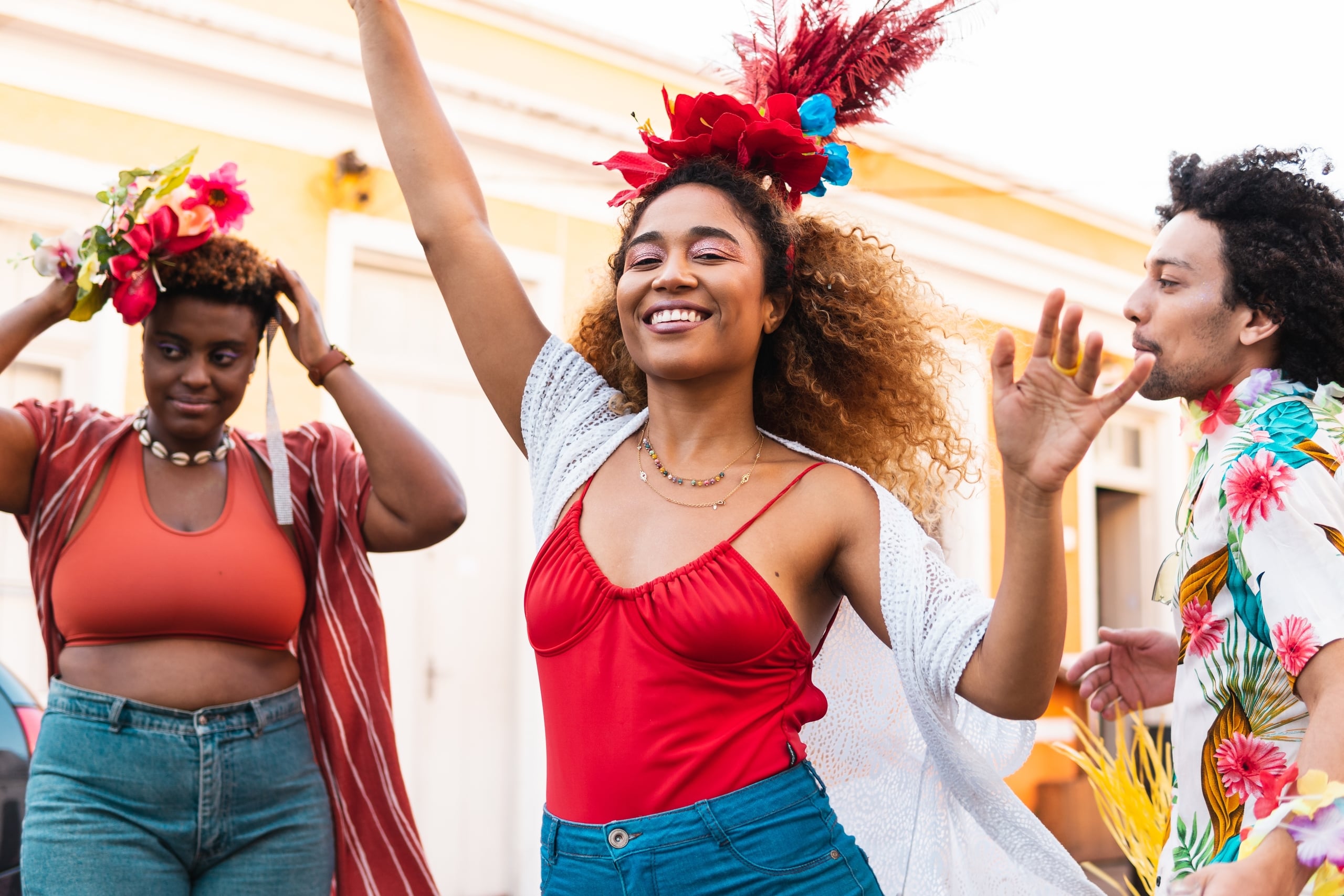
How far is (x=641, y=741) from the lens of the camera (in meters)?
1.86

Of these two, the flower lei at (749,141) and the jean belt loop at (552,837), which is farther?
the flower lei at (749,141)

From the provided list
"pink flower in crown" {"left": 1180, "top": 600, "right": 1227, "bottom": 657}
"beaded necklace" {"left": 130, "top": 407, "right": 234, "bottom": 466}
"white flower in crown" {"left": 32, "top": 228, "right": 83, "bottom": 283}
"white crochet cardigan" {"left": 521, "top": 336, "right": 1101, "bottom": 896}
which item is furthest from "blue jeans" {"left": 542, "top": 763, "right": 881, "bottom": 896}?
"white flower in crown" {"left": 32, "top": 228, "right": 83, "bottom": 283}

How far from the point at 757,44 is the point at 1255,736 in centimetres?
155

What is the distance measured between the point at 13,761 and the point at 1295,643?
2.82m

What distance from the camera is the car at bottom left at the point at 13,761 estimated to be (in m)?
2.92

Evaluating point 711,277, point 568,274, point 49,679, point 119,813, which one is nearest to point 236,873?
point 119,813

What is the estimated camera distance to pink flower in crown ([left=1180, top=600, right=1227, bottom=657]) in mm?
2119

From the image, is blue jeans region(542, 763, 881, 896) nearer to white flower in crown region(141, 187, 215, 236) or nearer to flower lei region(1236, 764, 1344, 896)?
flower lei region(1236, 764, 1344, 896)

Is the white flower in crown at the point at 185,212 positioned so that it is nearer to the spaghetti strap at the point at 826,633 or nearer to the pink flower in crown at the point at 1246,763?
the spaghetti strap at the point at 826,633

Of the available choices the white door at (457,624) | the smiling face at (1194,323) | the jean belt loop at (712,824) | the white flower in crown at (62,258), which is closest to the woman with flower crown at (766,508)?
the jean belt loop at (712,824)

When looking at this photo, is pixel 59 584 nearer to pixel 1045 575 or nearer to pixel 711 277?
pixel 711 277

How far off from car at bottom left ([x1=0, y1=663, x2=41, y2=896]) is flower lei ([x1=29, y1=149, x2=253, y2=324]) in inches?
39.2

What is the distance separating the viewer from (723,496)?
2.06 meters

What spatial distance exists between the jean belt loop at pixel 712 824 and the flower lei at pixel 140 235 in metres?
1.74
